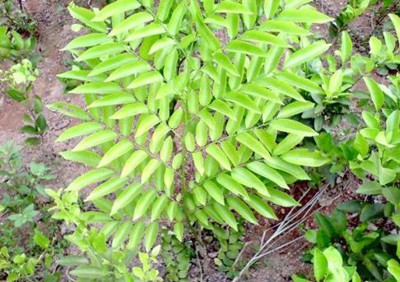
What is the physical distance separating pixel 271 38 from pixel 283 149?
1.57 feet

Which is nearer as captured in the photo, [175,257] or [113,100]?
[113,100]

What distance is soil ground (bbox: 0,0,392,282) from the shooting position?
8.13ft

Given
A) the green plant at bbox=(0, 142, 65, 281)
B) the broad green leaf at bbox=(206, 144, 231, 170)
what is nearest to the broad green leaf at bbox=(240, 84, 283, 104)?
the broad green leaf at bbox=(206, 144, 231, 170)

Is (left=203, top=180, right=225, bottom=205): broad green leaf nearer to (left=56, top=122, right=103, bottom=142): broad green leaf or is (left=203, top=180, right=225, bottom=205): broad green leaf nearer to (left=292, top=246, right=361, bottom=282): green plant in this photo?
(left=56, top=122, right=103, bottom=142): broad green leaf

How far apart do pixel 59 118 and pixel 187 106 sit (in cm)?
159

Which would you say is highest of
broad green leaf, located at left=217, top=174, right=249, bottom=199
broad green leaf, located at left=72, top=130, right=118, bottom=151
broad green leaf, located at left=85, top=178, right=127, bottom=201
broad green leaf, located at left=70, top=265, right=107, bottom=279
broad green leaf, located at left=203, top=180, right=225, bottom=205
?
broad green leaf, located at left=72, top=130, right=118, bottom=151

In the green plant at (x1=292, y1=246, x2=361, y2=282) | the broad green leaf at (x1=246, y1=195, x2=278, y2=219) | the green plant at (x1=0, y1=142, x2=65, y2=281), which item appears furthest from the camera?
the green plant at (x1=0, y1=142, x2=65, y2=281)

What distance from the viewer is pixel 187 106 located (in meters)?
1.82

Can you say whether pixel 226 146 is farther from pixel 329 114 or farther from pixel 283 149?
pixel 329 114

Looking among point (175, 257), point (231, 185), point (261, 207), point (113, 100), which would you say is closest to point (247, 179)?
point (231, 185)

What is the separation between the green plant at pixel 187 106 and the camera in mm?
1631

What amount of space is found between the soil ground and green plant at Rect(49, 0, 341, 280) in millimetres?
534

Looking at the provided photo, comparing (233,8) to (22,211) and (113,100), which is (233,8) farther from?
(22,211)

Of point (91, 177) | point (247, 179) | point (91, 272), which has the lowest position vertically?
point (91, 272)
